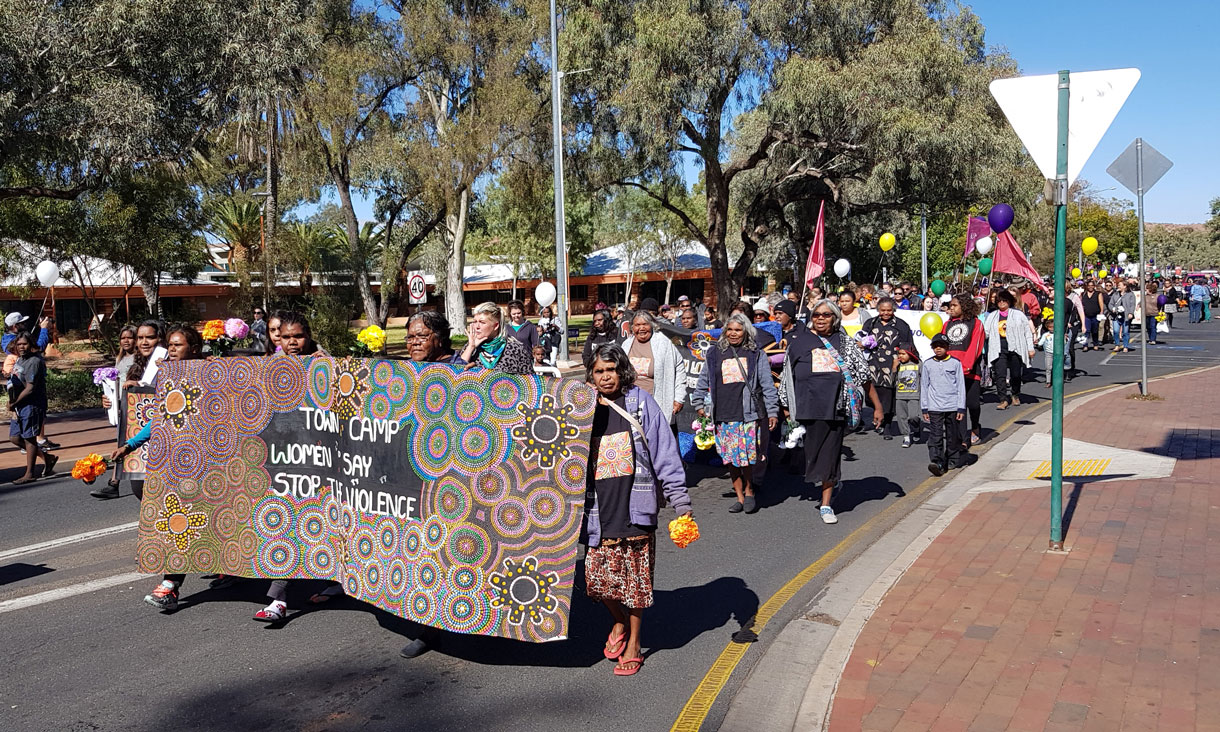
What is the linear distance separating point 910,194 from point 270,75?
17526mm

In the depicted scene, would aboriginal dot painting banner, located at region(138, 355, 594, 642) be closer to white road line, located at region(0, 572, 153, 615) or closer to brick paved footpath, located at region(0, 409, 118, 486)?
white road line, located at region(0, 572, 153, 615)

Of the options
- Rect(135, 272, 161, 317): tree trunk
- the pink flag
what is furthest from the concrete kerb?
Rect(135, 272, 161, 317): tree trunk

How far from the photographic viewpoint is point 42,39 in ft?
49.7

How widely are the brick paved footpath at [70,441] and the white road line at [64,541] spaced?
3.59m

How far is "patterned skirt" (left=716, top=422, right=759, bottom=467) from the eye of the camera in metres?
8.20

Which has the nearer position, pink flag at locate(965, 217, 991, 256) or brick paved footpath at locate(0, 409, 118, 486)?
brick paved footpath at locate(0, 409, 118, 486)

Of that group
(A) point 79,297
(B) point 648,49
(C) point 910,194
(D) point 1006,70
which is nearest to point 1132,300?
(C) point 910,194

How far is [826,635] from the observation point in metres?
5.26

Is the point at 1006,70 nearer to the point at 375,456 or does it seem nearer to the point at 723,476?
the point at 723,476

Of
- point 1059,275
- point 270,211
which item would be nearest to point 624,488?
point 1059,275

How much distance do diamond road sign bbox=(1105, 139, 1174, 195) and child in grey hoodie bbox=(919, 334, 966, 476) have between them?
3237mm

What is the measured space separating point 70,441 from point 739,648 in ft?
39.0

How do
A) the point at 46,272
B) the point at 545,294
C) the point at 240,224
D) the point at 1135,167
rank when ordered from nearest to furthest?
the point at 1135,167
the point at 545,294
the point at 46,272
the point at 240,224

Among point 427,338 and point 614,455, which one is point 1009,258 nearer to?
point 427,338
